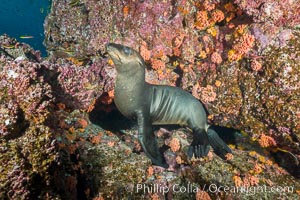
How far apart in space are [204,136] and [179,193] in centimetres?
144

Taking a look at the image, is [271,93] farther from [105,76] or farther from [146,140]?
[105,76]

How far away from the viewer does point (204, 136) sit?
15.1 ft

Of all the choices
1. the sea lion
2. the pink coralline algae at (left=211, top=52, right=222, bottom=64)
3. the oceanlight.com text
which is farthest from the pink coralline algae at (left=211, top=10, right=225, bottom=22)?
the oceanlight.com text

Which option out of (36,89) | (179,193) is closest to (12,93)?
(36,89)

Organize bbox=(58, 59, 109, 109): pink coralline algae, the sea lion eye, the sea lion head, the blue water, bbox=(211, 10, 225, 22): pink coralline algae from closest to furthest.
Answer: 1. the sea lion head
2. the sea lion eye
3. bbox=(58, 59, 109, 109): pink coralline algae
4. bbox=(211, 10, 225, 22): pink coralline algae
5. the blue water

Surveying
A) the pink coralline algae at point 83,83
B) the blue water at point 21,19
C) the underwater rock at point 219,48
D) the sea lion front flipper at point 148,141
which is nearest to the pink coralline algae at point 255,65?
the underwater rock at point 219,48

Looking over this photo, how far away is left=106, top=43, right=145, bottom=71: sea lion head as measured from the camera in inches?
135

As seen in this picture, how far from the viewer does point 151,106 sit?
4.76 meters

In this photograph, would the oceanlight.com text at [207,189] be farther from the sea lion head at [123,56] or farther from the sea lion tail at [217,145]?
the sea lion head at [123,56]

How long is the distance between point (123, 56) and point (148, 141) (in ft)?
4.97

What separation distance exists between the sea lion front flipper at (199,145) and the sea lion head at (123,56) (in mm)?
1766

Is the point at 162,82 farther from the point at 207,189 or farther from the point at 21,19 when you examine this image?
the point at 21,19

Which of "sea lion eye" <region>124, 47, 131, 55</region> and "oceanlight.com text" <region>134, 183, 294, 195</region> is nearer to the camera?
"oceanlight.com text" <region>134, 183, 294, 195</region>

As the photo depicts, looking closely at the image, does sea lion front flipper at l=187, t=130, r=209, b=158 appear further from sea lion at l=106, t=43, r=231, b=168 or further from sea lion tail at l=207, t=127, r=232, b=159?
sea lion tail at l=207, t=127, r=232, b=159
